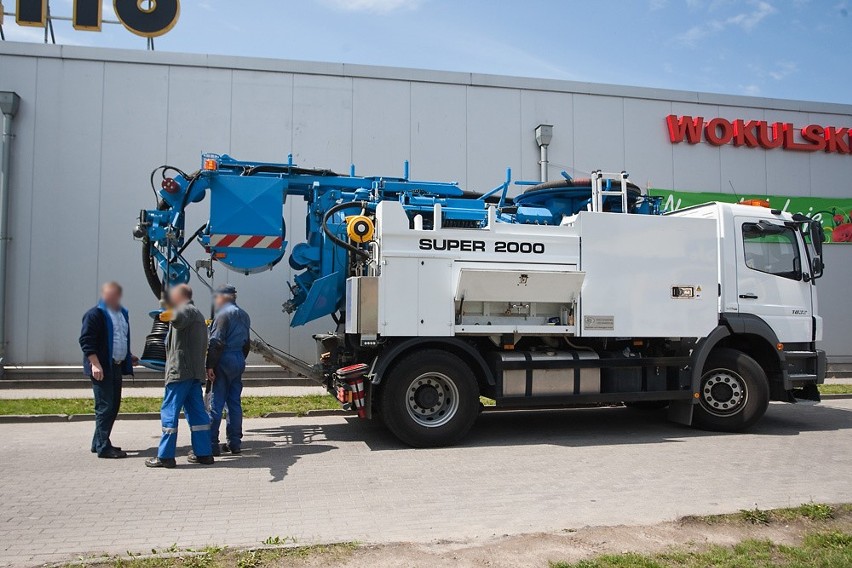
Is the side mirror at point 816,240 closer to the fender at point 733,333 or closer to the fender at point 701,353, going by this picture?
the fender at point 733,333

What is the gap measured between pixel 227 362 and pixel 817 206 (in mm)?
15458

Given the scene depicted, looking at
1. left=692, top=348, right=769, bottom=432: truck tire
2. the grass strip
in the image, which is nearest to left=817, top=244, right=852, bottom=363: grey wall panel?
left=692, top=348, right=769, bottom=432: truck tire

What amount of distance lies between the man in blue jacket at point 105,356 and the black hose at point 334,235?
7.82 ft

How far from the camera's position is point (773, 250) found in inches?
341

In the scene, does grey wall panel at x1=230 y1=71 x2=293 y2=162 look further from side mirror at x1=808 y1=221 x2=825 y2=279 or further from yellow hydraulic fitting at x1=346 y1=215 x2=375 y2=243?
side mirror at x1=808 y1=221 x2=825 y2=279

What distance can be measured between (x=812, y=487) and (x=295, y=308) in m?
6.01


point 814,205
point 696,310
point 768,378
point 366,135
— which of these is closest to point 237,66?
point 366,135

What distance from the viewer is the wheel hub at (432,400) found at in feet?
23.9

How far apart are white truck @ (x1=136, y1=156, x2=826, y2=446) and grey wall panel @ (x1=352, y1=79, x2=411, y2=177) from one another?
213 inches

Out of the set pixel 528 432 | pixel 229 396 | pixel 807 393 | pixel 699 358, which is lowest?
pixel 528 432

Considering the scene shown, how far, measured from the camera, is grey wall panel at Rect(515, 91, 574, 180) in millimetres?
14531

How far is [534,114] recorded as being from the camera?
577 inches

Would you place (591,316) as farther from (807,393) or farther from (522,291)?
(807,393)

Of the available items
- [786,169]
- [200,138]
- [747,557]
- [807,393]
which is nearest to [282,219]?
[747,557]
